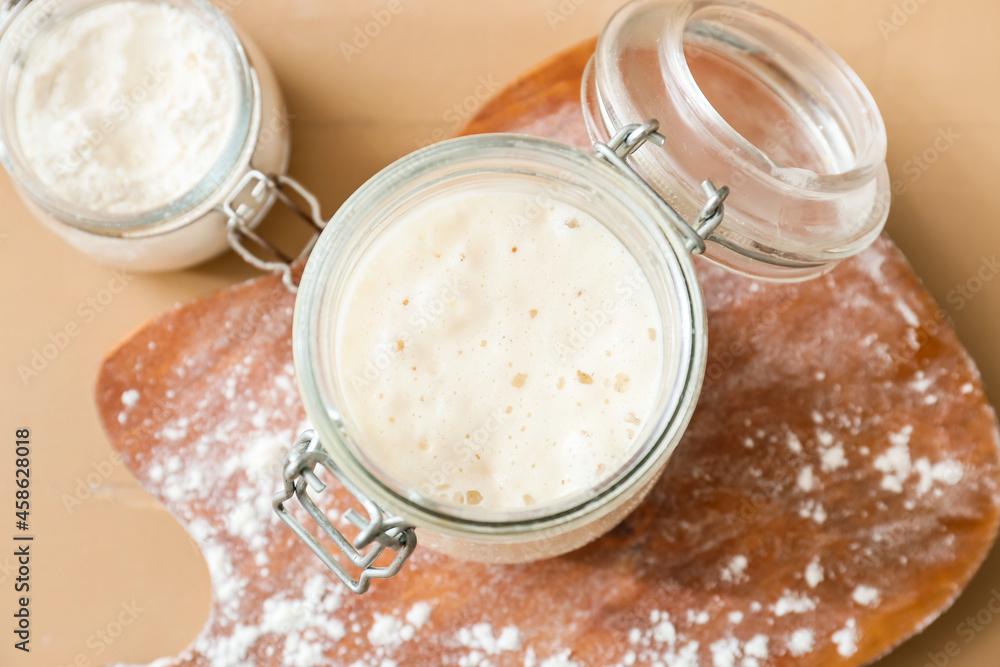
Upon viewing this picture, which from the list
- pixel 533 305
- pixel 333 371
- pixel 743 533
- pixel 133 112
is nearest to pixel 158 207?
pixel 133 112

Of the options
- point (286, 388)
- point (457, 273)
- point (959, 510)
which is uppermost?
point (457, 273)

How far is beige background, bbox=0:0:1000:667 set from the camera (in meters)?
0.97

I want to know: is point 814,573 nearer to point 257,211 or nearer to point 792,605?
point 792,605

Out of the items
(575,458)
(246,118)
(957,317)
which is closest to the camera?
(575,458)

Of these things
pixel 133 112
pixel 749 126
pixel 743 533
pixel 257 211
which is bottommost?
pixel 743 533

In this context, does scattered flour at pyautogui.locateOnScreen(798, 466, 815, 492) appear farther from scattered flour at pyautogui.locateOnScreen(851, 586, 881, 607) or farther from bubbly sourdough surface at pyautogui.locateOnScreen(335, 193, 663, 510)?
bubbly sourdough surface at pyautogui.locateOnScreen(335, 193, 663, 510)

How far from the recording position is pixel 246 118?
85 cm

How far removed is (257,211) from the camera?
96 centimetres

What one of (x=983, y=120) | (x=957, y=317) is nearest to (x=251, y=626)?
(x=957, y=317)

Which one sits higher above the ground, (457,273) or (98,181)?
(98,181)

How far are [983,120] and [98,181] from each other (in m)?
1.06

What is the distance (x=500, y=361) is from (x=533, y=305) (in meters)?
0.05

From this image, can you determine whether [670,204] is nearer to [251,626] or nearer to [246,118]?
[246,118]

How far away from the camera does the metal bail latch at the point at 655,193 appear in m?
0.65
